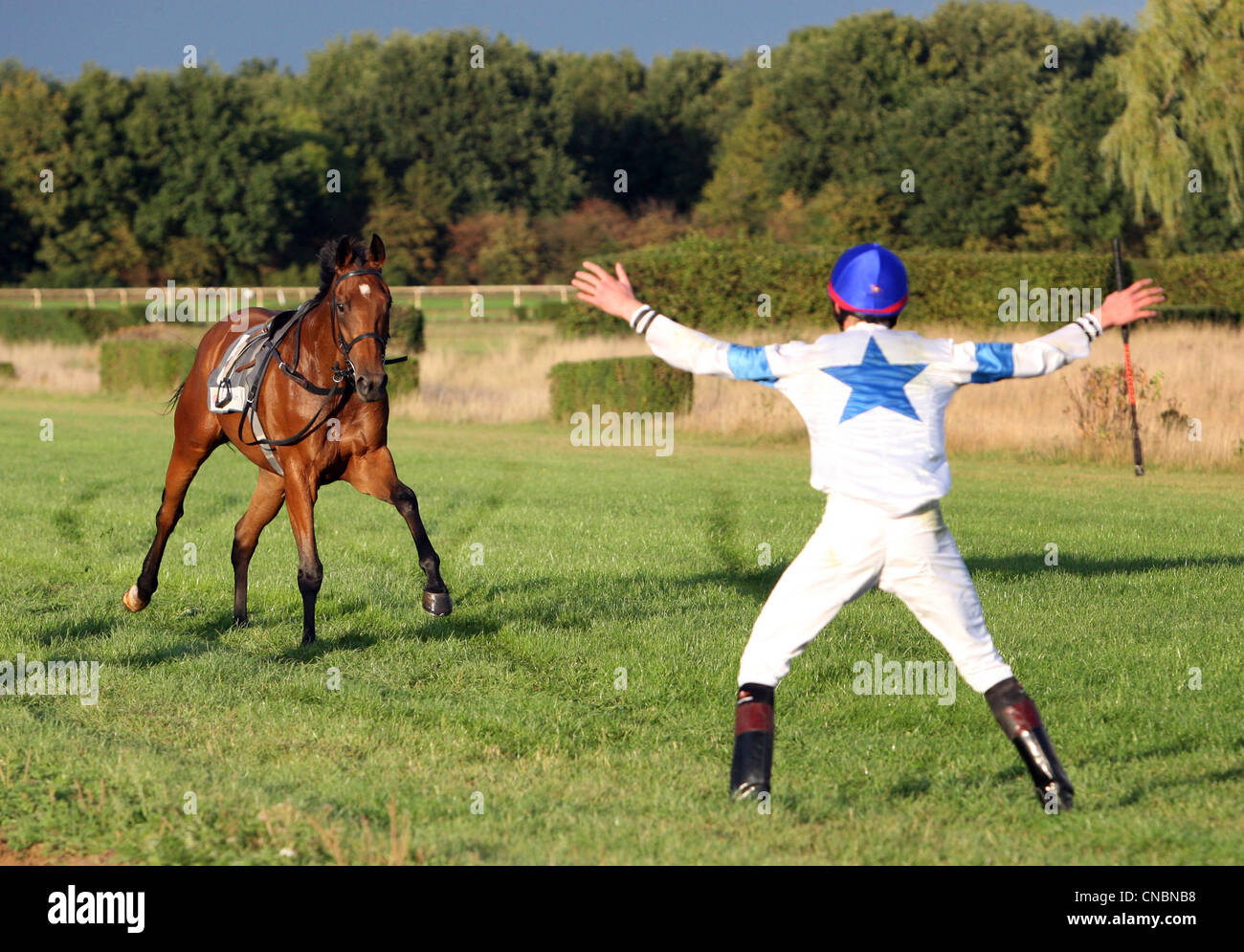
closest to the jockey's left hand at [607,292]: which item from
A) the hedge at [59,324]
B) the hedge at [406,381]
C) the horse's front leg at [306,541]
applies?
the horse's front leg at [306,541]

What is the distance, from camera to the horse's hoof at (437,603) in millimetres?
8305

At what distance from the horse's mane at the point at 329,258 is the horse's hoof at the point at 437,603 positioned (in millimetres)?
1976

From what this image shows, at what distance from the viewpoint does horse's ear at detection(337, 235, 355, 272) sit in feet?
26.9

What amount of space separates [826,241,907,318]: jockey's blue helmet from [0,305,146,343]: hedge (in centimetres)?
4185

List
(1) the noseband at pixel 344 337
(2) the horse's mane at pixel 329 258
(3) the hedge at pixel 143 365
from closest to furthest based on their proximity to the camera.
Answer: (1) the noseband at pixel 344 337, (2) the horse's mane at pixel 329 258, (3) the hedge at pixel 143 365

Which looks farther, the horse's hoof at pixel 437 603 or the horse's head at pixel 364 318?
the horse's hoof at pixel 437 603

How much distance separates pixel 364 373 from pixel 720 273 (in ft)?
83.4

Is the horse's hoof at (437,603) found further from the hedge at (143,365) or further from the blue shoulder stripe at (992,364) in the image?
the hedge at (143,365)

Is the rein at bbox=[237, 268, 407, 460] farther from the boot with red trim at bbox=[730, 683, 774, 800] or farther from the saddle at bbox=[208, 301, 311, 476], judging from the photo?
the boot with red trim at bbox=[730, 683, 774, 800]

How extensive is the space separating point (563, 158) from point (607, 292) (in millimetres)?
73799

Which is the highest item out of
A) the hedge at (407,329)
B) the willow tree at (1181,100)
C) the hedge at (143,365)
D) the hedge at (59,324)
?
the willow tree at (1181,100)

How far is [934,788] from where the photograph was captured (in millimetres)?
5566

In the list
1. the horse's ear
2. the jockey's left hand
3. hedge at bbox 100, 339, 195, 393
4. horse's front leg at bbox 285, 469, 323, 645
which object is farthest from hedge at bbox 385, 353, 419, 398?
the jockey's left hand
